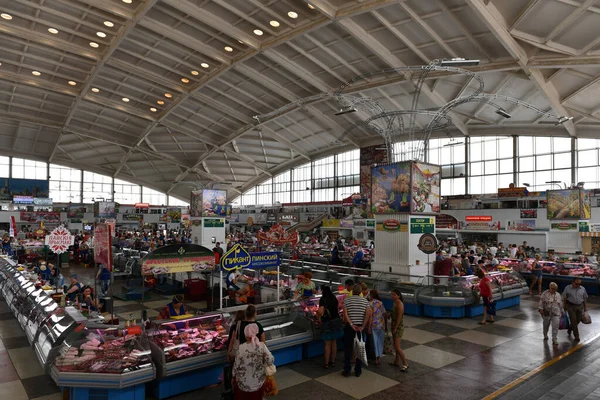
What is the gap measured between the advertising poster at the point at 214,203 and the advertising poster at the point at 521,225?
64.5 feet

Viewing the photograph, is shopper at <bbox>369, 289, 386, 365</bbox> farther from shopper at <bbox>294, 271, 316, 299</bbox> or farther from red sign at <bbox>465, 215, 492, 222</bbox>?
red sign at <bbox>465, 215, 492, 222</bbox>

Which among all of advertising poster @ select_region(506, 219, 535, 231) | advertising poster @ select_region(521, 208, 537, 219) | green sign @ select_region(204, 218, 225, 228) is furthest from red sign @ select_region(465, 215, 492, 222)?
green sign @ select_region(204, 218, 225, 228)

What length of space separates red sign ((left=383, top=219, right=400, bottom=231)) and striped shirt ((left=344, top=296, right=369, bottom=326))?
746cm

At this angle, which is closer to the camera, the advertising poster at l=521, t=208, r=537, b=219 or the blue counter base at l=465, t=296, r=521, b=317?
the blue counter base at l=465, t=296, r=521, b=317

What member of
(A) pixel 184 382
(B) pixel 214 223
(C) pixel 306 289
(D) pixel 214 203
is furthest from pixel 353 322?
(D) pixel 214 203

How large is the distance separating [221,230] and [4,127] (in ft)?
116

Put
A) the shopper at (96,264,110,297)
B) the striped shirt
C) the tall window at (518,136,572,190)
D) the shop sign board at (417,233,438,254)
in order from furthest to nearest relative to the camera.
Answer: the tall window at (518,136,572,190) → the shopper at (96,264,110,297) → the shop sign board at (417,233,438,254) → the striped shirt

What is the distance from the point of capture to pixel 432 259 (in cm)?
1444

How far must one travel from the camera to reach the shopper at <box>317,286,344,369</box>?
7020 mm

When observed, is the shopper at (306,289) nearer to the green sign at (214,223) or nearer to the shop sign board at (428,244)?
the shop sign board at (428,244)

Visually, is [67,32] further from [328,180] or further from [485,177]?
[485,177]

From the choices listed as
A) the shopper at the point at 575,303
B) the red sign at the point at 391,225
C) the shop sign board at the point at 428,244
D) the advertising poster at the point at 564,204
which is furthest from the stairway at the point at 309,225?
the shopper at the point at 575,303

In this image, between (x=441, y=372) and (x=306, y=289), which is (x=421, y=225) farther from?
(x=441, y=372)

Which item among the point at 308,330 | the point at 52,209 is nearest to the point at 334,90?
the point at 308,330
